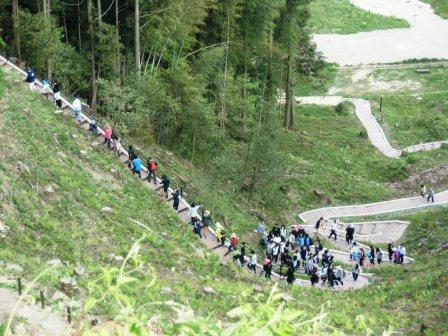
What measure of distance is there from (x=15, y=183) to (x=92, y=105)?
1365 centimetres

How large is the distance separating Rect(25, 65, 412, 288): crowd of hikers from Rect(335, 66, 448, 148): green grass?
22473 millimetres

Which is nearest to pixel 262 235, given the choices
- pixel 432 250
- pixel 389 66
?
pixel 432 250

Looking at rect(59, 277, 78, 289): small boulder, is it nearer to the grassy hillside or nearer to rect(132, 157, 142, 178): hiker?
the grassy hillside

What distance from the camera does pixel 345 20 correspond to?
8475cm

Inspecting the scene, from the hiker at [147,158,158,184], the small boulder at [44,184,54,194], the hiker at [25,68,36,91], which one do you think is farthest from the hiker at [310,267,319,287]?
the hiker at [25,68,36,91]

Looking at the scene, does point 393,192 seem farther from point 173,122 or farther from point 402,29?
point 402,29

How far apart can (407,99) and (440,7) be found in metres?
38.4

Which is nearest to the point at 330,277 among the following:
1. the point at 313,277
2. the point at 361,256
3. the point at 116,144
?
the point at 313,277

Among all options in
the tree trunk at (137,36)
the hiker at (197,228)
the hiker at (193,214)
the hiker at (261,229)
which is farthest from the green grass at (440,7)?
the hiker at (197,228)

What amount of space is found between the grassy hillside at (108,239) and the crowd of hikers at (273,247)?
751mm

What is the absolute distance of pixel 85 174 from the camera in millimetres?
23250

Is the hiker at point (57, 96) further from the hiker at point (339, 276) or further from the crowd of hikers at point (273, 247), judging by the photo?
the hiker at point (339, 276)

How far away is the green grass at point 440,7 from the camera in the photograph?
8791 cm

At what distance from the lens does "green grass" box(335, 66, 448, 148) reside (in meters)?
51.1
